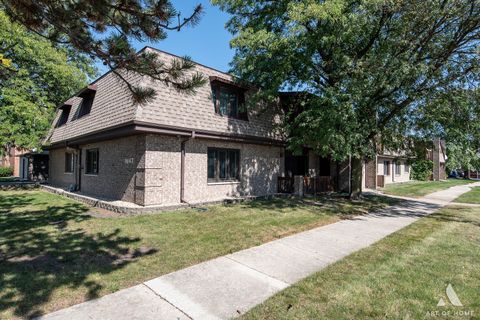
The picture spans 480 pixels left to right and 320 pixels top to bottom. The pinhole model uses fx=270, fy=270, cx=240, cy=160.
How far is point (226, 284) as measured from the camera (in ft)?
13.4

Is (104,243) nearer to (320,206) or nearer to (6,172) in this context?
(320,206)

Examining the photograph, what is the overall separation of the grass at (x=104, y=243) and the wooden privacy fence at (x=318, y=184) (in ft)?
13.1

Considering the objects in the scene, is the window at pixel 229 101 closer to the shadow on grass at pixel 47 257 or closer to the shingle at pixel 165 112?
the shingle at pixel 165 112

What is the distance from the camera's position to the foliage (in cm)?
1012

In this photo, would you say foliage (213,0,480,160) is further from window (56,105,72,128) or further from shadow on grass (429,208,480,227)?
window (56,105,72,128)

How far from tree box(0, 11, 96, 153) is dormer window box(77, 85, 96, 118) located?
2.57 meters

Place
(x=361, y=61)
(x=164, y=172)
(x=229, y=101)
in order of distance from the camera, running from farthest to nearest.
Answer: (x=229, y=101) < (x=361, y=61) < (x=164, y=172)

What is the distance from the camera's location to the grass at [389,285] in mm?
3336

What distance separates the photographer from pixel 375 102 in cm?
1182

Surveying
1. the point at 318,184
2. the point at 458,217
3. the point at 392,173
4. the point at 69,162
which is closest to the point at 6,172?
the point at 69,162

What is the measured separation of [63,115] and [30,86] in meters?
4.05

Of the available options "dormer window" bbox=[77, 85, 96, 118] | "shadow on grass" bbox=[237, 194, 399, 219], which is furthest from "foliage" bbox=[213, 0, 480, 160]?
"dormer window" bbox=[77, 85, 96, 118]

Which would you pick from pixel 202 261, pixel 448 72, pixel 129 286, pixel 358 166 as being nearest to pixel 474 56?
pixel 448 72

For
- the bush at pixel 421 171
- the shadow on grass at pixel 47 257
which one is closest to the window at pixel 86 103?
the shadow on grass at pixel 47 257
